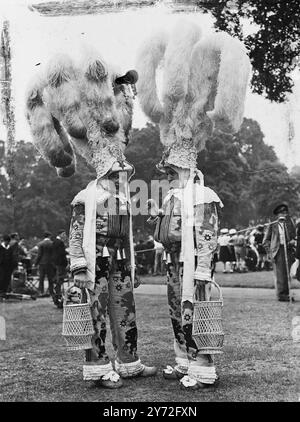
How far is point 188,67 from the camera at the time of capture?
395cm

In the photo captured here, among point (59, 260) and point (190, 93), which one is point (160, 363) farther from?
point (59, 260)

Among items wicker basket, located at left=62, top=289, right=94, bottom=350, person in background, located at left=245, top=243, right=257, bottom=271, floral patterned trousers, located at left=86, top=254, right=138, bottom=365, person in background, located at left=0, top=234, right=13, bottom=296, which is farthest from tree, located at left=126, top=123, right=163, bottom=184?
person in background, located at left=245, top=243, right=257, bottom=271

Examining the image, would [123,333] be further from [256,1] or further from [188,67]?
[256,1]

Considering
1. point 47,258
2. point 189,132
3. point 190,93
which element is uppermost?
point 190,93

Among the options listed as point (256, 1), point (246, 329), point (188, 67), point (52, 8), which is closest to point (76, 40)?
point (52, 8)

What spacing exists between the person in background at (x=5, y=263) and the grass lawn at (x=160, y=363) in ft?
11.0

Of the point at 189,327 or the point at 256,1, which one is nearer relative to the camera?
the point at 189,327

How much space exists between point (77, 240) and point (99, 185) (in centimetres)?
45

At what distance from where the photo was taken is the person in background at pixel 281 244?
9008mm

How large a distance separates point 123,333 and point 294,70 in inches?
111

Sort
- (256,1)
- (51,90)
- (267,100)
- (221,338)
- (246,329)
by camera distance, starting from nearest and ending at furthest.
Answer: (221,338)
(51,90)
(256,1)
(267,100)
(246,329)

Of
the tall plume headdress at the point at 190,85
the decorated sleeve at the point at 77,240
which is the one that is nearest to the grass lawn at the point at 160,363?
the decorated sleeve at the point at 77,240

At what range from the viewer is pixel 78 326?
3844 mm

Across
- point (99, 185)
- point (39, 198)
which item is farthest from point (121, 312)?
point (39, 198)
